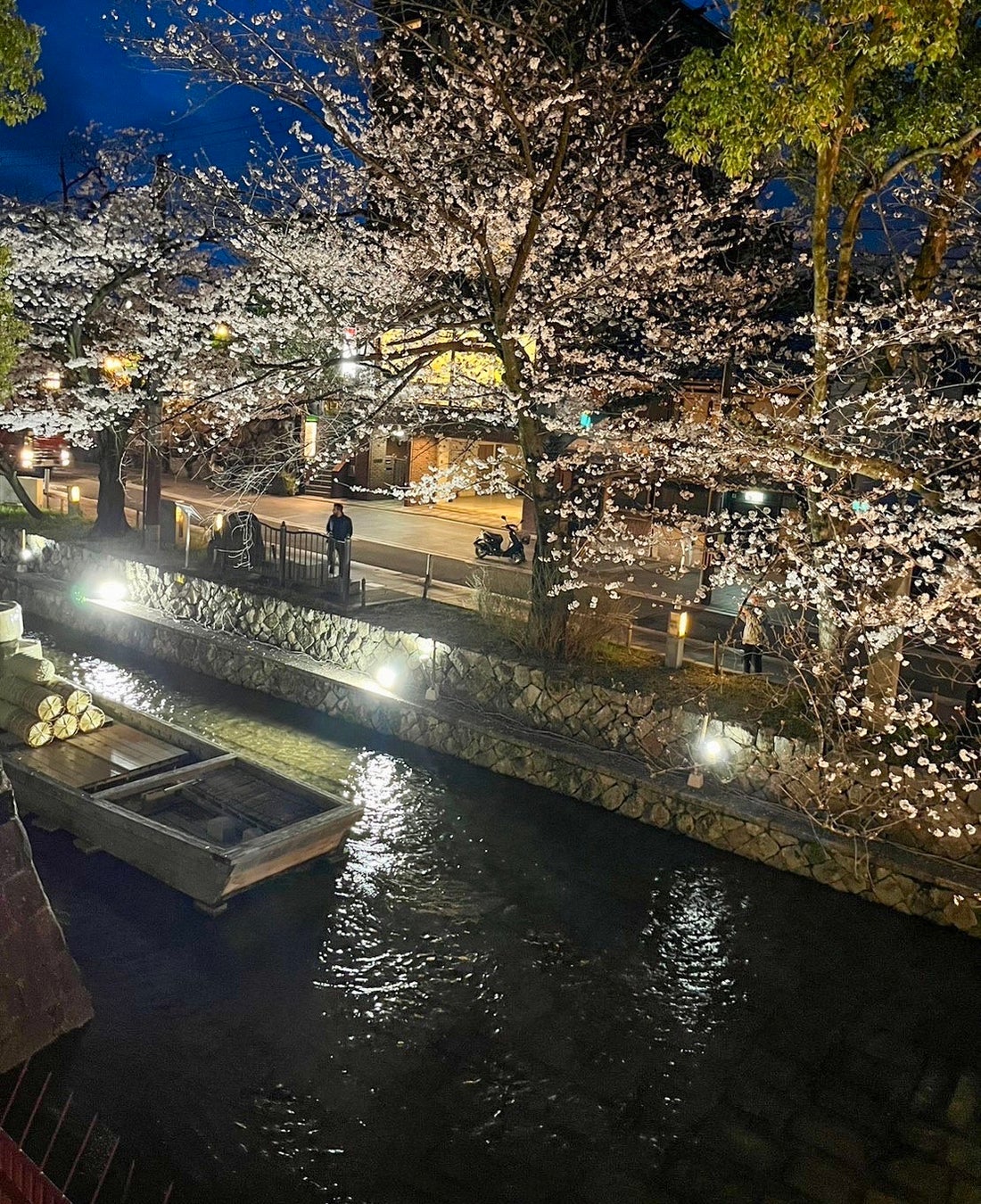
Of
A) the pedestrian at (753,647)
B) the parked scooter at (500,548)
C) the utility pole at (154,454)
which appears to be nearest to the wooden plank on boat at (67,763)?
the utility pole at (154,454)

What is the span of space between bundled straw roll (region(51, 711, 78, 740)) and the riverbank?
4.38m

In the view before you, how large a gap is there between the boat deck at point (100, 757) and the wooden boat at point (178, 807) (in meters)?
0.01

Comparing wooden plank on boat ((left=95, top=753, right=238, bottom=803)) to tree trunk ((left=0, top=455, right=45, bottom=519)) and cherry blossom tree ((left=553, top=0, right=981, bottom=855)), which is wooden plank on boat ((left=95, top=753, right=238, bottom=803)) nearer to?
cherry blossom tree ((left=553, top=0, right=981, bottom=855))

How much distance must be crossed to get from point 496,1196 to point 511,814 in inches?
246

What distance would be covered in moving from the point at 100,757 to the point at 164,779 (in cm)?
120

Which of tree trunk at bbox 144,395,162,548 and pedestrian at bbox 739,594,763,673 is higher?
tree trunk at bbox 144,395,162,548

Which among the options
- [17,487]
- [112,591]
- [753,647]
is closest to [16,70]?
[753,647]

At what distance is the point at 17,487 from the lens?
22297mm

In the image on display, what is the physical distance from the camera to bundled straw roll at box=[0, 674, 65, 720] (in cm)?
1230

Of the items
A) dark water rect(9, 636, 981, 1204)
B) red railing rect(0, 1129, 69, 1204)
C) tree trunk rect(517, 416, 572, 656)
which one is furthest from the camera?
tree trunk rect(517, 416, 572, 656)

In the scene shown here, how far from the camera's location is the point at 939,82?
33.6 ft

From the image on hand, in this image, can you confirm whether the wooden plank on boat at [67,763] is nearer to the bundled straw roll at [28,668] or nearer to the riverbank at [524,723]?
the bundled straw roll at [28,668]

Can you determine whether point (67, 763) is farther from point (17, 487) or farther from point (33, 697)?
point (17, 487)

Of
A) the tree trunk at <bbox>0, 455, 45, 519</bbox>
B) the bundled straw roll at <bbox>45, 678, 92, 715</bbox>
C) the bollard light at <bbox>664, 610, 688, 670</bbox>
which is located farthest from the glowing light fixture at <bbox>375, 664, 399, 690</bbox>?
the tree trunk at <bbox>0, 455, 45, 519</bbox>
